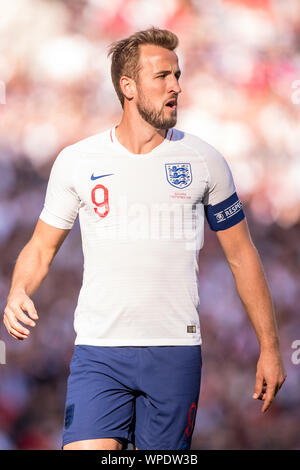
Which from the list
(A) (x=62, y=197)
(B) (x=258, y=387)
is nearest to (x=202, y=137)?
(A) (x=62, y=197)

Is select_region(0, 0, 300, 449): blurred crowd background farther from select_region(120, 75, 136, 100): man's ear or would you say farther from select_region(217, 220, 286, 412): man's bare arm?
select_region(217, 220, 286, 412): man's bare arm

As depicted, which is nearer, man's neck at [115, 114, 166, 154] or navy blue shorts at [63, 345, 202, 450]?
navy blue shorts at [63, 345, 202, 450]

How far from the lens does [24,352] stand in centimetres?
551

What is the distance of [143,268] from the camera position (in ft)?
10.9

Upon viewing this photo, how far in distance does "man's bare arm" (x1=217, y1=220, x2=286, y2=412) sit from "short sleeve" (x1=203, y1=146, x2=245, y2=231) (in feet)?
0.13

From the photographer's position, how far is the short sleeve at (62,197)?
3.52 meters

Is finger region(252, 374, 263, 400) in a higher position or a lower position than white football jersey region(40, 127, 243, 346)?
lower

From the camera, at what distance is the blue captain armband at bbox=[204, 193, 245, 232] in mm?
3551

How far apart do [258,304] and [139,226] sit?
63cm

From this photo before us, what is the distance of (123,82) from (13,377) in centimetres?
258

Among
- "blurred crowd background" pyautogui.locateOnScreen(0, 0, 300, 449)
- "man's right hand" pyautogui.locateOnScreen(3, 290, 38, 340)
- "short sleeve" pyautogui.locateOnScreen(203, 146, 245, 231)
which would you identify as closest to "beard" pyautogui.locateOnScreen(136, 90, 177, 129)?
"short sleeve" pyautogui.locateOnScreen(203, 146, 245, 231)

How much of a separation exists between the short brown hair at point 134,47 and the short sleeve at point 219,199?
1.75ft
